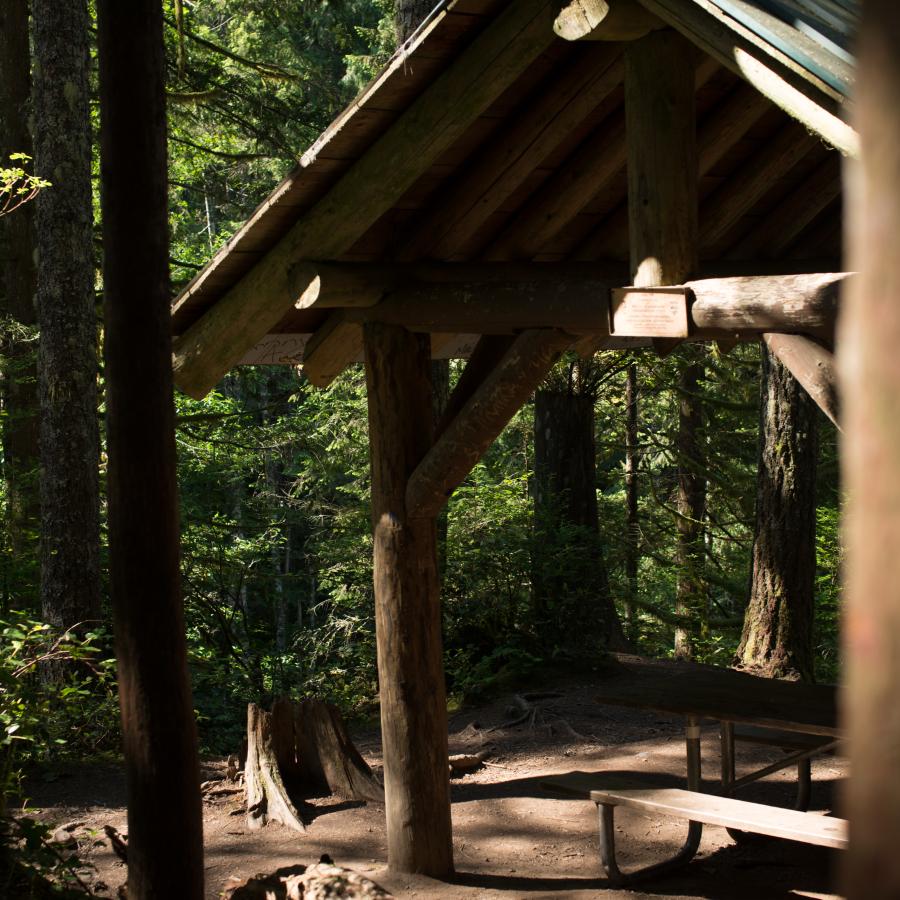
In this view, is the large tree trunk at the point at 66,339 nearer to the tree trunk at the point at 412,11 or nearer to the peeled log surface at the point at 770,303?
the tree trunk at the point at 412,11

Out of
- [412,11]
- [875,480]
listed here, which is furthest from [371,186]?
[412,11]

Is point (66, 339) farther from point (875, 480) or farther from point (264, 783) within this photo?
point (875, 480)

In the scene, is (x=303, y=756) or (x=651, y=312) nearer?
(x=651, y=312)

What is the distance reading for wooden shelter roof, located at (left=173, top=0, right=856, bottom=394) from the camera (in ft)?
16.3

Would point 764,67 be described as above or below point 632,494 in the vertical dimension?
above

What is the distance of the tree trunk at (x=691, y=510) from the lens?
14844mm

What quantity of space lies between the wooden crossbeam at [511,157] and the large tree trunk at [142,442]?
1.56 meters

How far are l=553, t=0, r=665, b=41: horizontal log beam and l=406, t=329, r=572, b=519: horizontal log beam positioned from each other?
4.64ft

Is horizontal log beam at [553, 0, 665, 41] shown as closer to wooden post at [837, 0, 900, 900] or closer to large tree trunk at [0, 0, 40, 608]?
wooden post at [837, 0, 900, 900]

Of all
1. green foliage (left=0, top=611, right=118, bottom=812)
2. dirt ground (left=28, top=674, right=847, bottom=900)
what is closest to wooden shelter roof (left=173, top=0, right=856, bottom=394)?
green foliage (left=0, top=611, right=118, bottom=812)

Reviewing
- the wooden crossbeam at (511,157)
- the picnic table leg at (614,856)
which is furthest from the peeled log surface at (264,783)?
the wooden crossbeam at (511,157)

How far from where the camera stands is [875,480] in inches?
51.4

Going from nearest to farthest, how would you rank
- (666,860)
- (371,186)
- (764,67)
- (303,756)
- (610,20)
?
1. (764,67)
2. (610,20)
3. (371,186)
4. (666,860)
5. (303,756)

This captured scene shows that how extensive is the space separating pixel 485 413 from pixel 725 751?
245 centimetres
